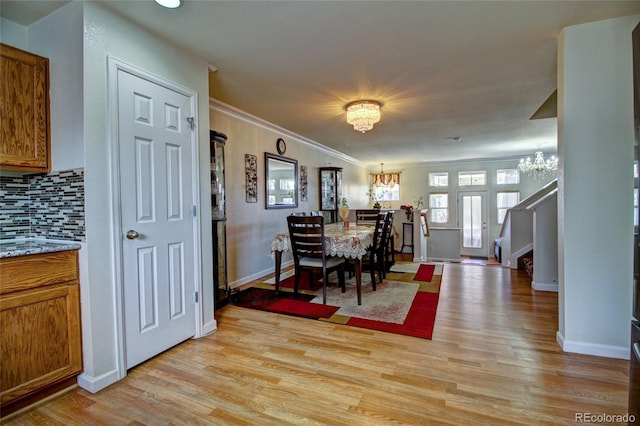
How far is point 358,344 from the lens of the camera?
7.46ft

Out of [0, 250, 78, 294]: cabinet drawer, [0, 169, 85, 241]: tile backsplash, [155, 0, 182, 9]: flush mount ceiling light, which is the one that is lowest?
[0, 250, 78, 294]: cabinet drawer

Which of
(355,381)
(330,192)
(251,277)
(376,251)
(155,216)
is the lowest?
(355,381)

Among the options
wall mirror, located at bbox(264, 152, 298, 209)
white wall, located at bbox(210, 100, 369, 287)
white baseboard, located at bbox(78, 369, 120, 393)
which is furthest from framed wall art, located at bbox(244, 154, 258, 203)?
white baseboard, located at bbox(78, 369, 120, 393)

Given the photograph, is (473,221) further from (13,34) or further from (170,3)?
(13,34)

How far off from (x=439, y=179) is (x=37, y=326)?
8931 mm

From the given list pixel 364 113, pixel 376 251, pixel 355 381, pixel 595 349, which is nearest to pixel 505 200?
pixel 376 251

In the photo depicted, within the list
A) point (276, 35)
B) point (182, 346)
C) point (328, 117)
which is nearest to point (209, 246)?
point (182, 346)

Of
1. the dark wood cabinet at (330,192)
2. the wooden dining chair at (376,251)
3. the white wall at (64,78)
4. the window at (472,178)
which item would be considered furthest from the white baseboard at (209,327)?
the window at (472,178)

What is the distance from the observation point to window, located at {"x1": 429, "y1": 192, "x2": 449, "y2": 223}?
28.4 feet

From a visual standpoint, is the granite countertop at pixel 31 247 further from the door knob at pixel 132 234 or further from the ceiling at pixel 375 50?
the ceiling at pixel 375 50

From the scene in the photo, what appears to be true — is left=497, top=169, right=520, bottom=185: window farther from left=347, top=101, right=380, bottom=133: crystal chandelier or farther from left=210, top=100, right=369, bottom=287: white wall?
left=347, top=101, right=380, bottom=133: crystal chandelier

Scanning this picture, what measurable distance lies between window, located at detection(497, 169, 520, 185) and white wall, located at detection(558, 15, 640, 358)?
22.0 feet

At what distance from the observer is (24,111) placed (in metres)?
1.81

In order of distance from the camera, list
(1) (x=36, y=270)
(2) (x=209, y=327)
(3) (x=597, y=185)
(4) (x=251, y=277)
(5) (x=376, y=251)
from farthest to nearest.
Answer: (4) (x=251, y=277)
(5) (x=376, y=251)
(2) (x=209, y=327)
(3) (x=597, y=185)
(1) (x=36, y=270)
